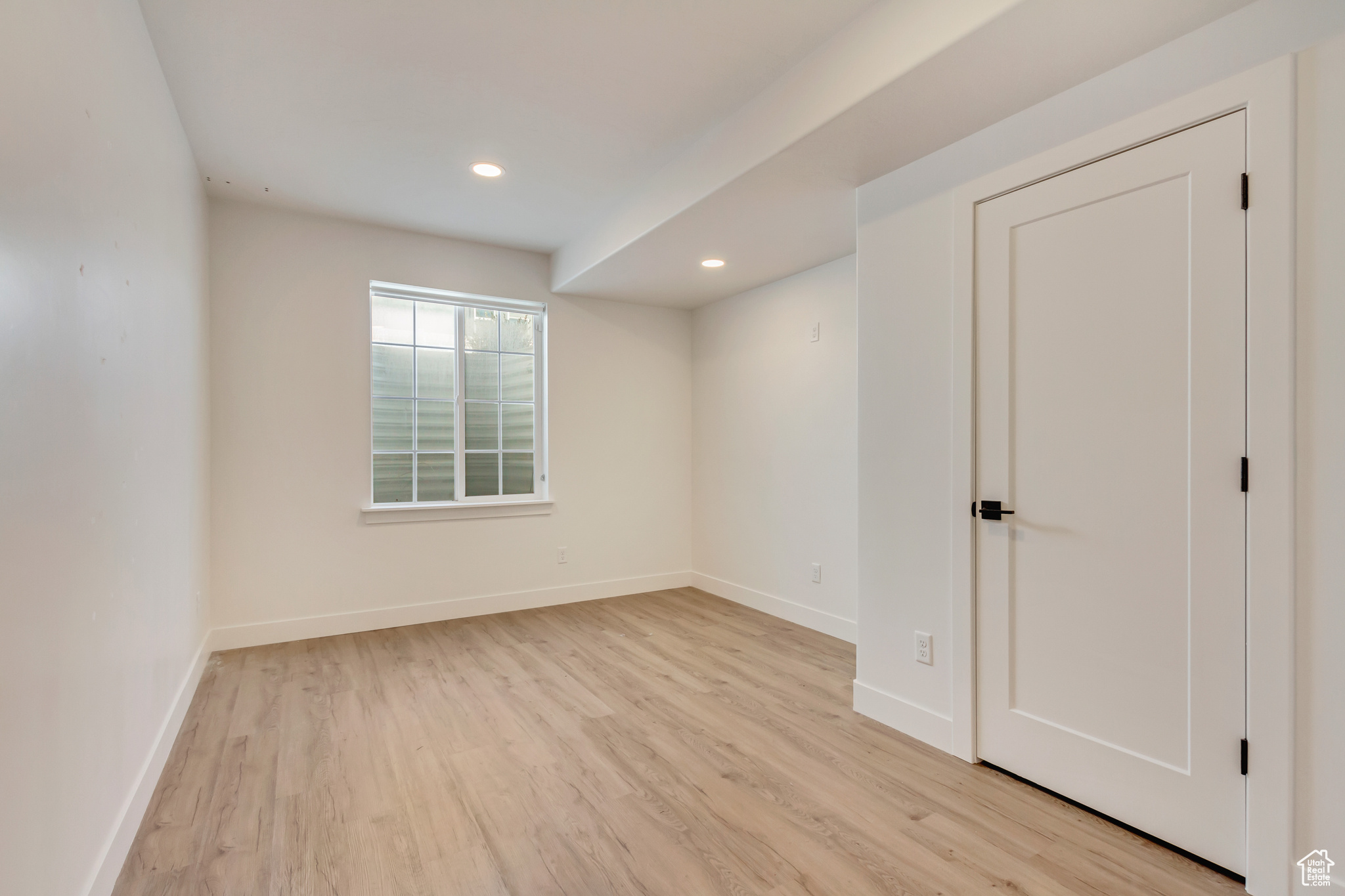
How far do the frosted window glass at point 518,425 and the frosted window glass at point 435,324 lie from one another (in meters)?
0.63

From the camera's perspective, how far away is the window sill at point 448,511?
4105mm

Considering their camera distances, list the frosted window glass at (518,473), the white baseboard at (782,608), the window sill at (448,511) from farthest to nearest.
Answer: the frosted window glass at (518,473), the window sill at (448,511), the white baseboard at (782,608)

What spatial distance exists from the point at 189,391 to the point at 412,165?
1.53 meters

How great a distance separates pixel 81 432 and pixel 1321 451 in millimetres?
3071

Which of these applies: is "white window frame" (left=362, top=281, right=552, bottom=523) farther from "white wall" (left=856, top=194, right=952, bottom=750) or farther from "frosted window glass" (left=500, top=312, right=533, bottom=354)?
"white wall" (left=856, top=194, right=952, bottom=750)

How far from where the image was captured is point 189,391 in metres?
2.99

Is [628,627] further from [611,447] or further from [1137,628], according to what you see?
[1137,628]

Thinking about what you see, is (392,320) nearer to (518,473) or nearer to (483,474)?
(483,474)

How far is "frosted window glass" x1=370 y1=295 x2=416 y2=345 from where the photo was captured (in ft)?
14.0

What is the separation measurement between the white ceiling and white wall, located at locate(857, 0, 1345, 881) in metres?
0.77

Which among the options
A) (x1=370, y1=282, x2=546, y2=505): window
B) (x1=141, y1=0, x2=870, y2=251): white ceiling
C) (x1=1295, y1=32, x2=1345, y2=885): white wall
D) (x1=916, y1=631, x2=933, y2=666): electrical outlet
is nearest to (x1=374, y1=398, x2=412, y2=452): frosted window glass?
(x1=370, y1=282, x2=546, y2=505): window

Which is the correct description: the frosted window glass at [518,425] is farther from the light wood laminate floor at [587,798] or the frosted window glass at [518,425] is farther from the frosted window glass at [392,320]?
the light wood laminate floor at [587,798]

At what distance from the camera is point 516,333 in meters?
4.80

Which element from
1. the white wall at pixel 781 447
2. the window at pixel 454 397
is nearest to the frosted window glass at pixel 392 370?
the window at pixel 454 397
